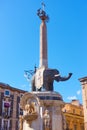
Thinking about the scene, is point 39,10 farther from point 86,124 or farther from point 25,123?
point 86,124

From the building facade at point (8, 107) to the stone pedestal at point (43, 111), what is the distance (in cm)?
2613

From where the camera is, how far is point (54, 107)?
51.6 ft

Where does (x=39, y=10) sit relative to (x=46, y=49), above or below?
above

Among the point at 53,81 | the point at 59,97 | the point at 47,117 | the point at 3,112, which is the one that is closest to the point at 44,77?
the point at 53,81

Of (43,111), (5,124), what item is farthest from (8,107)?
(43,111)

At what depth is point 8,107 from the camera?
42.5 meters

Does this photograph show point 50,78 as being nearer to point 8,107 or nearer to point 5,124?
point 5,124

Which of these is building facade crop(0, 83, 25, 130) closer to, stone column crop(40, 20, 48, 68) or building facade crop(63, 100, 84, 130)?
building facade crop(63, 100, 84, 130)

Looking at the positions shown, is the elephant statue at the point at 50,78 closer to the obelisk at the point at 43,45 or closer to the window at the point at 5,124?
the obelisk at the point at 43,45

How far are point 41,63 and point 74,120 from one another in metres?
30.5

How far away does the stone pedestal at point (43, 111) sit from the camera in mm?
15102

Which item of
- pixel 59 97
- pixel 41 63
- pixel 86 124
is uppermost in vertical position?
pixel 41 63

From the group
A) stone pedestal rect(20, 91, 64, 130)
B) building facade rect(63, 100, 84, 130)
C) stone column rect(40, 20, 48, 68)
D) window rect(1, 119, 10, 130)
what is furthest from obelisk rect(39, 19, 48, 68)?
building facade rect(63, 100, 84, 130)

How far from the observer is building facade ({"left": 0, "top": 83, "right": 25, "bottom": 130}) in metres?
41.3
